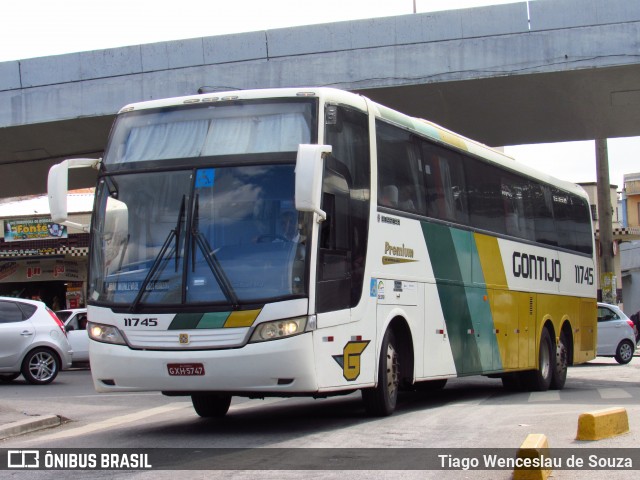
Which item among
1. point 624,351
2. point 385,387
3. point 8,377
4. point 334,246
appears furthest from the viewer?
point 624,351

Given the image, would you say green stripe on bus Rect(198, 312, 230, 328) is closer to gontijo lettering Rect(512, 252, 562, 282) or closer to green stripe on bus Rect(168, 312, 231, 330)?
green stripe on bus Rect(168, 312, 231, 330)

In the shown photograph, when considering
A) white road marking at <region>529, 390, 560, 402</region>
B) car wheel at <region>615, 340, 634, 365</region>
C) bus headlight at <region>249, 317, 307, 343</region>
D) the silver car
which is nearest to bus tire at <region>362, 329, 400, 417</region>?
bus headlight at <region>249, 317, 307, 343</region>

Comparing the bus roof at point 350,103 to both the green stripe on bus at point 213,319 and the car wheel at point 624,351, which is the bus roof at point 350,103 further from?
the car wheel at point 624,351

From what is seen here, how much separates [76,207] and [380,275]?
96.0 ft

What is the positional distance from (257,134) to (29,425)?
14.7 feet

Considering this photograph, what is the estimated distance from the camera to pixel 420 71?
61.4 feet

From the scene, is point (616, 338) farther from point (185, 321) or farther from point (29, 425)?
point (185, 321)

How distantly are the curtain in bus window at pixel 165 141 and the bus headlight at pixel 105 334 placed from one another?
1.74 m

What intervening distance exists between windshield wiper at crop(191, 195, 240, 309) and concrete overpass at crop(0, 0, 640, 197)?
9825 millimetres

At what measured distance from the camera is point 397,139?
12.0 meters

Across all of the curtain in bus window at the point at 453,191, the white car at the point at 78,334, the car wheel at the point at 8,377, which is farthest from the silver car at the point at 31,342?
the curtain in bus window at the point at 453,191

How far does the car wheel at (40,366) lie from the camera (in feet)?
62.2

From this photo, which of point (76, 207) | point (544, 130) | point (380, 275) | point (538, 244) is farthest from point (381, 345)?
point (76, 207)

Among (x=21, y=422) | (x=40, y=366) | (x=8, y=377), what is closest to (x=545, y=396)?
(x=21, y=422)
